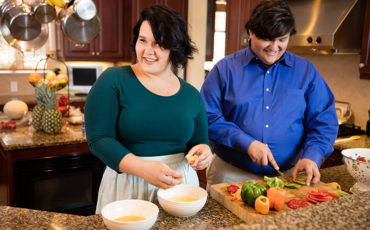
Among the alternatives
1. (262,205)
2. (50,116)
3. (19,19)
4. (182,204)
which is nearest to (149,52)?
(182,204)

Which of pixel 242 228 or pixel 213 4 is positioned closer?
pixel 242 228

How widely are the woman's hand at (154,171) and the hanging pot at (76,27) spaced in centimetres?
200

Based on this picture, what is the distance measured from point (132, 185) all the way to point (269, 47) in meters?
0.89

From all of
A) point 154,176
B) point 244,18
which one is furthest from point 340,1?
point 154,176

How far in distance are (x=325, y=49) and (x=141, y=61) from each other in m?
1.81

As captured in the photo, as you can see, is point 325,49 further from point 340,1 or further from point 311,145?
point 311,145

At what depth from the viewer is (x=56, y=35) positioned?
16.0 ft

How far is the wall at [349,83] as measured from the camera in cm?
291

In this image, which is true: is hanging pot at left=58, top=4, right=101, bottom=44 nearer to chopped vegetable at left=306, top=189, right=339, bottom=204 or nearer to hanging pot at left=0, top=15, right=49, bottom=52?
hanging pot at left=0, top=15, right=49, bottom=52

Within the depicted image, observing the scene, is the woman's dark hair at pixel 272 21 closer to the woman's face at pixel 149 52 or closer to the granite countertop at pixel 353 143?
the woman's face at pixel 149 52

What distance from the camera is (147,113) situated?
1330mm

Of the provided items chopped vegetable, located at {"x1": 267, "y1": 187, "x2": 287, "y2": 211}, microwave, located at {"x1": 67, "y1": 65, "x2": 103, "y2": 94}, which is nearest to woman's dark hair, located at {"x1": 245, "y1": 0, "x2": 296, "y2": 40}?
chopped vegetable, located at {"x1": 267, "y1": 187, "x2": 287, "y2": 211}

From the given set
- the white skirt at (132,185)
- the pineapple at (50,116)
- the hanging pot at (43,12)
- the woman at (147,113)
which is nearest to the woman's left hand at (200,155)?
the woman at (147,113)

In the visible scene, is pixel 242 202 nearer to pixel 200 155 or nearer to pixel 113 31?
pixel 200 155
